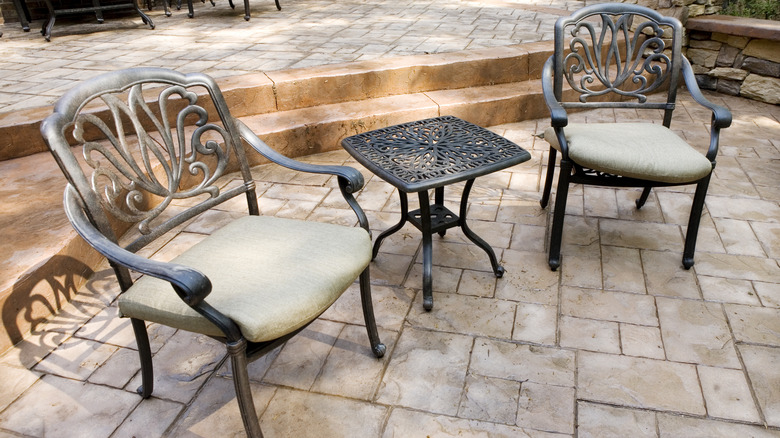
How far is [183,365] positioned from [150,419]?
0.80 ft

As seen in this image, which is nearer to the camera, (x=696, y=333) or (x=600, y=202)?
(x=696, y=333)

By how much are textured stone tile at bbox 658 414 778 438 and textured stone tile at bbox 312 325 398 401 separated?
90 centimetres

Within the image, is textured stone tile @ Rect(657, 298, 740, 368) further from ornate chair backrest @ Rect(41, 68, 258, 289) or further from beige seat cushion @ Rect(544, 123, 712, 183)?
ornate chair backrest @ Rect(41, 68, 258, 289)

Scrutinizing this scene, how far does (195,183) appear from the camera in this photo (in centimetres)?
325

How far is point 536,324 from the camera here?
6.70 feet

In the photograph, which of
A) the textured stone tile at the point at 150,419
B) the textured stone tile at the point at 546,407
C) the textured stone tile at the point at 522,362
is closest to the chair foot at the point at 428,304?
the textured stone tile at the point at 522,362

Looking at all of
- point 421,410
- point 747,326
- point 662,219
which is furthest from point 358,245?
point 662,219

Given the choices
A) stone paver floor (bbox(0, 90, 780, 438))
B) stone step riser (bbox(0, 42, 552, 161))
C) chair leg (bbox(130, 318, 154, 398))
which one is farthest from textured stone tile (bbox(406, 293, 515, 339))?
stone step riser (bbox(0, 42, 552, 161))

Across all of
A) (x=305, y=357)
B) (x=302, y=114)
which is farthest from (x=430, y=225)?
(x=302, y=114)

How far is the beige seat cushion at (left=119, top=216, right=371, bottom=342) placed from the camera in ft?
4.43

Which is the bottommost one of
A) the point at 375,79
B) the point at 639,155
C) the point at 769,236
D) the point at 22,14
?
the point at 769,236

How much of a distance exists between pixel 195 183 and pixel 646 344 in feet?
8.43

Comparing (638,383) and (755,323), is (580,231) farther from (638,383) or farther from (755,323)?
(638,383)

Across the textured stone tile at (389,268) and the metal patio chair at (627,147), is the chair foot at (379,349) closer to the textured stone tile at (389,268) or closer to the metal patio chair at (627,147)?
the textured stone tile at (389,268)
